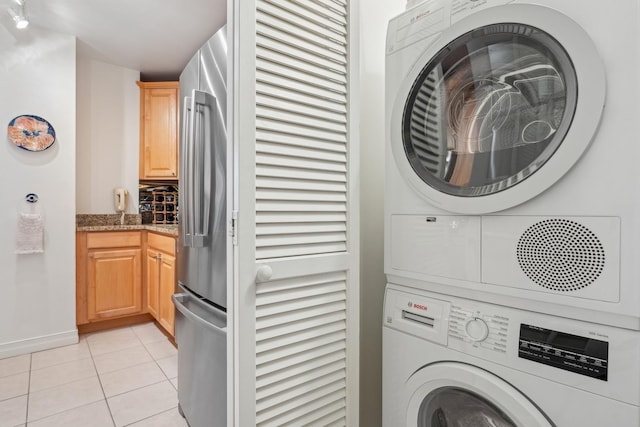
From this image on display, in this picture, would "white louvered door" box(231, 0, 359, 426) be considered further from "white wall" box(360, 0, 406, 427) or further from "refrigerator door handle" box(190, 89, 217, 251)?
"refrigerator door handle" box(190, 89, 217, 251)

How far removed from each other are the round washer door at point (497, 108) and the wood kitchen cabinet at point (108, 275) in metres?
2.92

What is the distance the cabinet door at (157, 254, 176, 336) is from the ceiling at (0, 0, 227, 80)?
6.12 ft

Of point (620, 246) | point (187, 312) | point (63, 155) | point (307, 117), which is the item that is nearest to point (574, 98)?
point (620, 246)

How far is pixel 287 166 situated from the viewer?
1.06 m

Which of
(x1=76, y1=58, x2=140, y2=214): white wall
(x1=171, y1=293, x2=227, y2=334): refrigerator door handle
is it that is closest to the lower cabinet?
(x1=76, y1=58, x2=140, y2=214): white wall

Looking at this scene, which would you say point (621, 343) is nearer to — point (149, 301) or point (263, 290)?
point (263, 290)

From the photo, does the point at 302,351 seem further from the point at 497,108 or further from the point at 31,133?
the point at 31,133

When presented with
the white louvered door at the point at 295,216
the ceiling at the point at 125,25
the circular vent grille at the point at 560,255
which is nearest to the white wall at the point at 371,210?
the white louvered door at the point at 295,216

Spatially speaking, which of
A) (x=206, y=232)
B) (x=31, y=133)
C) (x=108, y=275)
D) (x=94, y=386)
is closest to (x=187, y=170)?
(x=206, y=232)

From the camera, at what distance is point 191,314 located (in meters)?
1.44

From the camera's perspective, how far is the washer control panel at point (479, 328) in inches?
33.4

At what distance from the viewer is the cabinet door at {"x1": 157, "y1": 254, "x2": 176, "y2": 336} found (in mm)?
2522

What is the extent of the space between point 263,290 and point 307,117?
601 mm

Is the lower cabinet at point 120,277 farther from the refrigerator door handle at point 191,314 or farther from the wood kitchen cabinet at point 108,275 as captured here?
the refrigerator door handle at point 191,314
